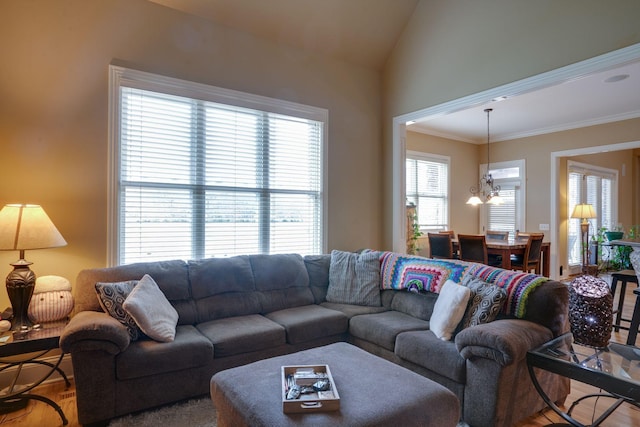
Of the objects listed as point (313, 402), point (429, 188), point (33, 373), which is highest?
point (429, 188)

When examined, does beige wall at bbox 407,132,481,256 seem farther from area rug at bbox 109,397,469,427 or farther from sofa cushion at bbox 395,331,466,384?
area rug at bbox 109,397,469,427

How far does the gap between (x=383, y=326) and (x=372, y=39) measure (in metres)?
3.36

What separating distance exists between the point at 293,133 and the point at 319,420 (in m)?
3.14

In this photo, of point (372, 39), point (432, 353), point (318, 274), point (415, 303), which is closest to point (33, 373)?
point (318, 274)

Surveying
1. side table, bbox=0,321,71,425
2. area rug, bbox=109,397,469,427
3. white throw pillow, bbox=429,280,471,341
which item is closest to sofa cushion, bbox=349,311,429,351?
white throw pillow, bbox=429,280,471,341

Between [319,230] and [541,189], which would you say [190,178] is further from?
[541,189]

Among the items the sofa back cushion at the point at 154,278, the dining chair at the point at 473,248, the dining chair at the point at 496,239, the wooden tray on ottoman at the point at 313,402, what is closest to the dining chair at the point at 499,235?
the dining chair at the point at 496,239

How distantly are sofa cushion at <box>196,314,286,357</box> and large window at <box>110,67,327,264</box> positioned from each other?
860 millimetres

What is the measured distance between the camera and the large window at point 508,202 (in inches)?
279

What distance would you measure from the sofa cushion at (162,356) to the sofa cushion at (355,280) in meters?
1.45

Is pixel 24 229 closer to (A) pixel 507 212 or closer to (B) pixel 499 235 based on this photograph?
(B) pixel 499 235

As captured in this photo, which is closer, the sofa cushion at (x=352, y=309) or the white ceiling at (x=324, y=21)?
the sofa cushion at (x=352, y=309)

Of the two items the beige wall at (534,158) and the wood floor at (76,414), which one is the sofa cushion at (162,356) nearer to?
the wood floor at (76,414)

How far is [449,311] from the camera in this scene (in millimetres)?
2551
